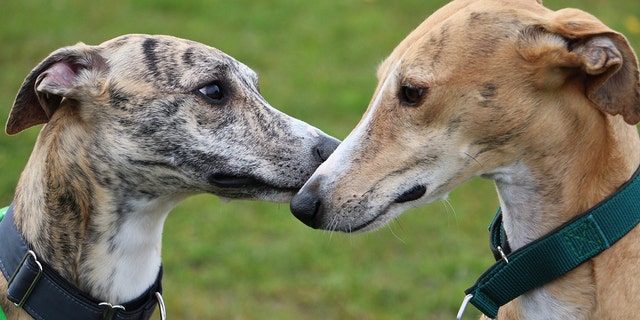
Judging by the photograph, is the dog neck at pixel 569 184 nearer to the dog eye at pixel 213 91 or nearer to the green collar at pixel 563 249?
the green collar at pixel 563 249

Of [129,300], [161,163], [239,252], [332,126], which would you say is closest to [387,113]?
[161,163]

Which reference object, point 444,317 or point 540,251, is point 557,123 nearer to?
point 540,251

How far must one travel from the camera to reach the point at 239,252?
618 centimetres

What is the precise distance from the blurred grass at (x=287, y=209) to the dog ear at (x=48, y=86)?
135cm

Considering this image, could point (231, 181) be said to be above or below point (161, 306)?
above

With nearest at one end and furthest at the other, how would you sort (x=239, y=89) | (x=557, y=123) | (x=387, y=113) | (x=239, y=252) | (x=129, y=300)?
(x=557, y=123) → (x=387, y=113) → (x=129, y=300) → (x=239, y=89) → (x=239, y=252)

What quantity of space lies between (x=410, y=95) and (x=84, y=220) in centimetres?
129

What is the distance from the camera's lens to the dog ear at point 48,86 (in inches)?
132

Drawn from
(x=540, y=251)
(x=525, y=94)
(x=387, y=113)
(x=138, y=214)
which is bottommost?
(x=138, y=214)

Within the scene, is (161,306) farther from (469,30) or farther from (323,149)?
(469,30)

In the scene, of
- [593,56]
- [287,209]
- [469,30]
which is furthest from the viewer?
[287,209]

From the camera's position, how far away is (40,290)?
3170 millimetres

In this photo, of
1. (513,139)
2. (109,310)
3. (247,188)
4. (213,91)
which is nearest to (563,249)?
(513,139)

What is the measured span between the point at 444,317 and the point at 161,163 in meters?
2.58
